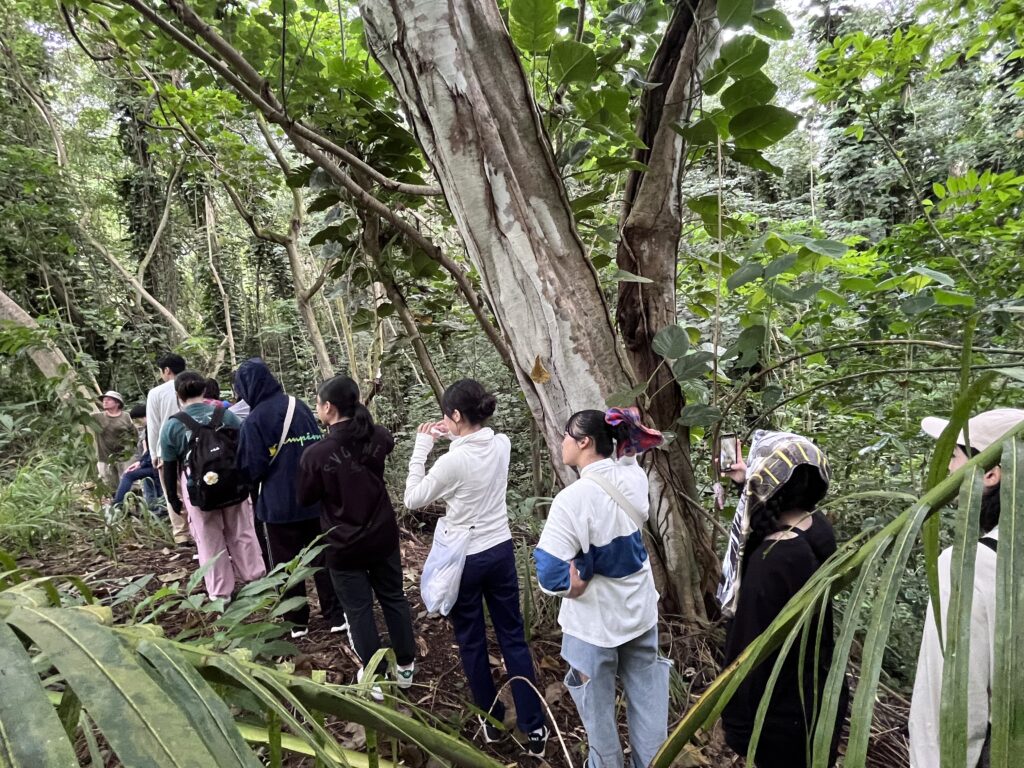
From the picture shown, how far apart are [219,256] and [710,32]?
888 cm

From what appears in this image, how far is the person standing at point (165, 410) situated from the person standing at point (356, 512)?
1.88 m

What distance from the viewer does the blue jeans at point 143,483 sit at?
4.42 meters

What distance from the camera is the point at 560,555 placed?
1.70 m

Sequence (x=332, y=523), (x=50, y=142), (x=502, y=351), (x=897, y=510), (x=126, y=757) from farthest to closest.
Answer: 1. (x=50, y=142)
2. (x=897, y=510)
3. (x=332, y=523)
4. (x=502, y=351)
5. (x=126, y=757)

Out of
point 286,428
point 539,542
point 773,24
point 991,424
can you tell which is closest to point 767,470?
point 991,424

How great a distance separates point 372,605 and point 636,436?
5.06ft

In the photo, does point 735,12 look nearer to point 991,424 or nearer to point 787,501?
point 991,424

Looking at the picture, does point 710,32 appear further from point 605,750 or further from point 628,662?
point 605,750

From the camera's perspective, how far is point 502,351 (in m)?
2.21

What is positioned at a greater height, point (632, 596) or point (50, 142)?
point (50, 142)

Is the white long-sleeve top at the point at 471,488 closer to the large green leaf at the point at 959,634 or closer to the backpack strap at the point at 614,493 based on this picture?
the backpack strap at the point at 614,493

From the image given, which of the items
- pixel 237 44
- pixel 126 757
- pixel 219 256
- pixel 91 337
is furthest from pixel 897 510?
pixel 91 337

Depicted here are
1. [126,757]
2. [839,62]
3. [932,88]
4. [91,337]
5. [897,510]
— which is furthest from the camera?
[932,88]

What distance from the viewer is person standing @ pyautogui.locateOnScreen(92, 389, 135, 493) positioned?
470cm
